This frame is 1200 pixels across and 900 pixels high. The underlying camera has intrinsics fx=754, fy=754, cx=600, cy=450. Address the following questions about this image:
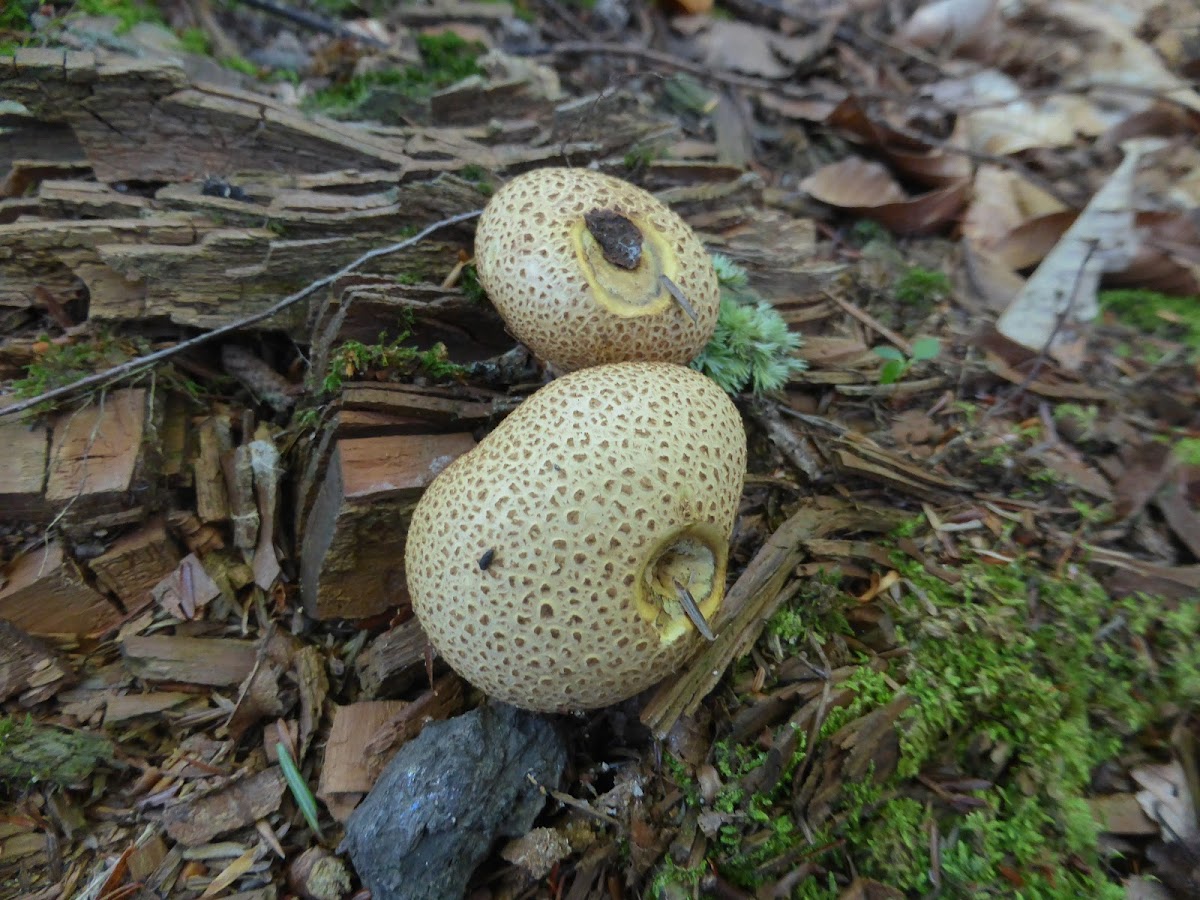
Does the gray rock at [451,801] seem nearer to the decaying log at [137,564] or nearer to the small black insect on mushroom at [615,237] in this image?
the decaying log at [137,564]

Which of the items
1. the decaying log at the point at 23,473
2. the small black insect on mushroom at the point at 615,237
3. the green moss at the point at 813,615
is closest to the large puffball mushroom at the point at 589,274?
the small black insect on mushroom at the point at 615,237

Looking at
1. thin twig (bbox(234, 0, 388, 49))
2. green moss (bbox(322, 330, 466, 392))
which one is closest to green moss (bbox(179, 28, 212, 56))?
thin twig (bbox(234, 0, 388, 49))

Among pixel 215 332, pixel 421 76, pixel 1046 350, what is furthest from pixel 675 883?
pixel 421 76

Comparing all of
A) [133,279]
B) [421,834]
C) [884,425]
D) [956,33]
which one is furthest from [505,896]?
[956,33]

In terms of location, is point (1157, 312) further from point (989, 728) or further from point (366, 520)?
point (366, 520)

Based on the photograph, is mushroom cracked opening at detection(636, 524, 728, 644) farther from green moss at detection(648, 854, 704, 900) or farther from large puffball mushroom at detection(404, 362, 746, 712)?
green moss at detection(648, 854, 704, 900)

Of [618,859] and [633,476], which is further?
[618,859]

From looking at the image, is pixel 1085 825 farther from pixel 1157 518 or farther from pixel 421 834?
pixel 421 834
